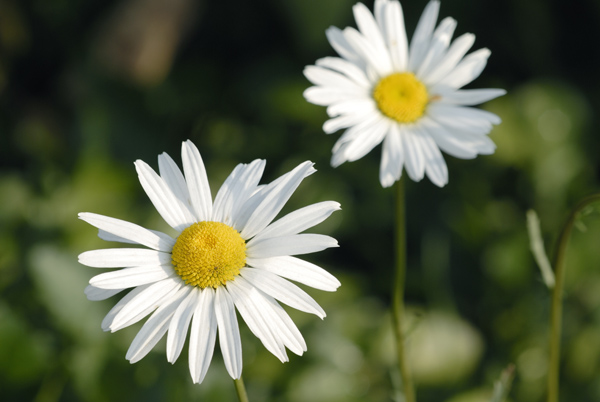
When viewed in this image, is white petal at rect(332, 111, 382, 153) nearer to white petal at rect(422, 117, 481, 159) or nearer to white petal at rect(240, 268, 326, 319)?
white petal at rect(422, 117, 481, 159)

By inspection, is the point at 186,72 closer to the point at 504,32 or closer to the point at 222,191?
the point at 504,32

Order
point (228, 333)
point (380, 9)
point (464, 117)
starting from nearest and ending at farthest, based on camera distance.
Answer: point (228, 333), point (464, 117), point (380, 9)

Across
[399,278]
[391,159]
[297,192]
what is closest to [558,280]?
[399,278]

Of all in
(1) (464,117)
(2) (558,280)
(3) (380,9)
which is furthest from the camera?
(3) (380,9)

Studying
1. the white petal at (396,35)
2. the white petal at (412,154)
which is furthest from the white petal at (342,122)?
the white petal at (396,35)

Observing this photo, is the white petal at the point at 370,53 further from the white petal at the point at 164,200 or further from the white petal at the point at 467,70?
the white petal at the point at 164,200

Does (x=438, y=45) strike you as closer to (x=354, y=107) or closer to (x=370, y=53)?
(x=370, y=53)

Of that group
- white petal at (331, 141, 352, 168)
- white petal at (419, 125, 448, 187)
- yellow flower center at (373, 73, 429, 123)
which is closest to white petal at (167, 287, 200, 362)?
white petal at (331, 141, 352, 168)
